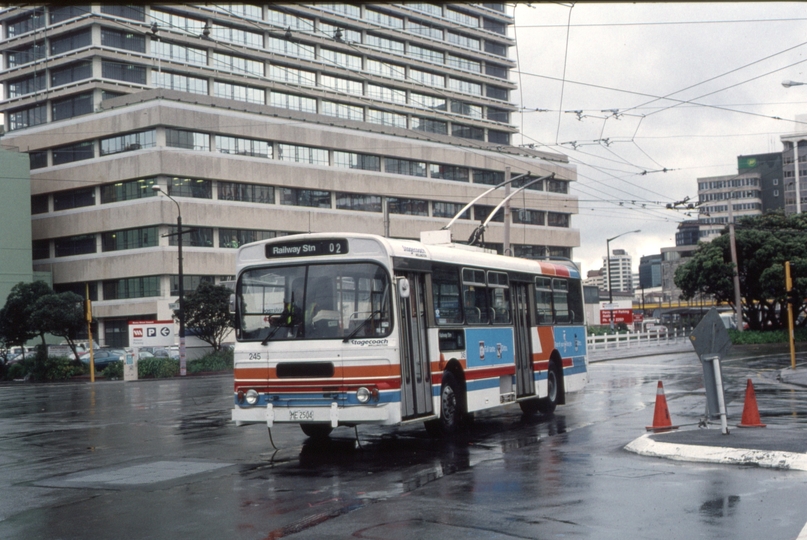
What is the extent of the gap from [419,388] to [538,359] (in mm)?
5294

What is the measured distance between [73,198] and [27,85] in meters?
13.2

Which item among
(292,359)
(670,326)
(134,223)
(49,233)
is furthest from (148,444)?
(670,326)

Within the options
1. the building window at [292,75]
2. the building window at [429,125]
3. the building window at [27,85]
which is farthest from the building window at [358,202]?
the building window at [27,85]

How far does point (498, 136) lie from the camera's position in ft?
344

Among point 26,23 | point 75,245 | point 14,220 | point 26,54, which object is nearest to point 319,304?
point 14,220

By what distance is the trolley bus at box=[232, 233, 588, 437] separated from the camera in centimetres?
1327

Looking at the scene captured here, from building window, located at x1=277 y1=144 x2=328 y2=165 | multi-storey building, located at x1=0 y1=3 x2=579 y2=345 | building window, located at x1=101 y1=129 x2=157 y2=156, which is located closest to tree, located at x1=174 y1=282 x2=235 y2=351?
multi-storey building, located at x1=0 y1=3 x2=579 y2=345

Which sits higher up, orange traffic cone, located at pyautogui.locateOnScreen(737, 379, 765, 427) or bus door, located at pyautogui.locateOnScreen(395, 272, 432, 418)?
bus door, located at pyautogui.locateOnScreen(395, 272, 432, 418)

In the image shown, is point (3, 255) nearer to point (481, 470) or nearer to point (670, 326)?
point (670, 326)

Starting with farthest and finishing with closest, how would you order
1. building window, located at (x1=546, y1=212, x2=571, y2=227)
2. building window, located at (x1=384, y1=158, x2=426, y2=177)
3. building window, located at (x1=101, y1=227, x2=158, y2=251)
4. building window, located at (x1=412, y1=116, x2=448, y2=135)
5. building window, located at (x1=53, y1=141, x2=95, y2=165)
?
building window, located at (x1=546, y1=212, x2=571, y2=227), building window, located at (x1=412, y1=116, x2=448, y2=135), building window, located at (x1=384, y1=158, x2=426, y2=177), building window, located at (x1=53, y1=141, x2=95, y2=165), building window, located at (x1=101, y1=227, x2=158, y2=251)

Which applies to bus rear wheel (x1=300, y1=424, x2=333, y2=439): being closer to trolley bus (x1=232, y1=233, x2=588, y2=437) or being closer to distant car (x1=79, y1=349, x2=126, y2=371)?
trolley bus (x1=232, y1=233, x2=588, y2=437)

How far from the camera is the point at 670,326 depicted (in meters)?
82.1

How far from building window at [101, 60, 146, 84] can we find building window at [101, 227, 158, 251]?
12912mm

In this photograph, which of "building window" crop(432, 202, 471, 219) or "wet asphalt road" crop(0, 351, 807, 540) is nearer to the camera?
"wet asphalt road" crop(0, 351, 807, 540)
